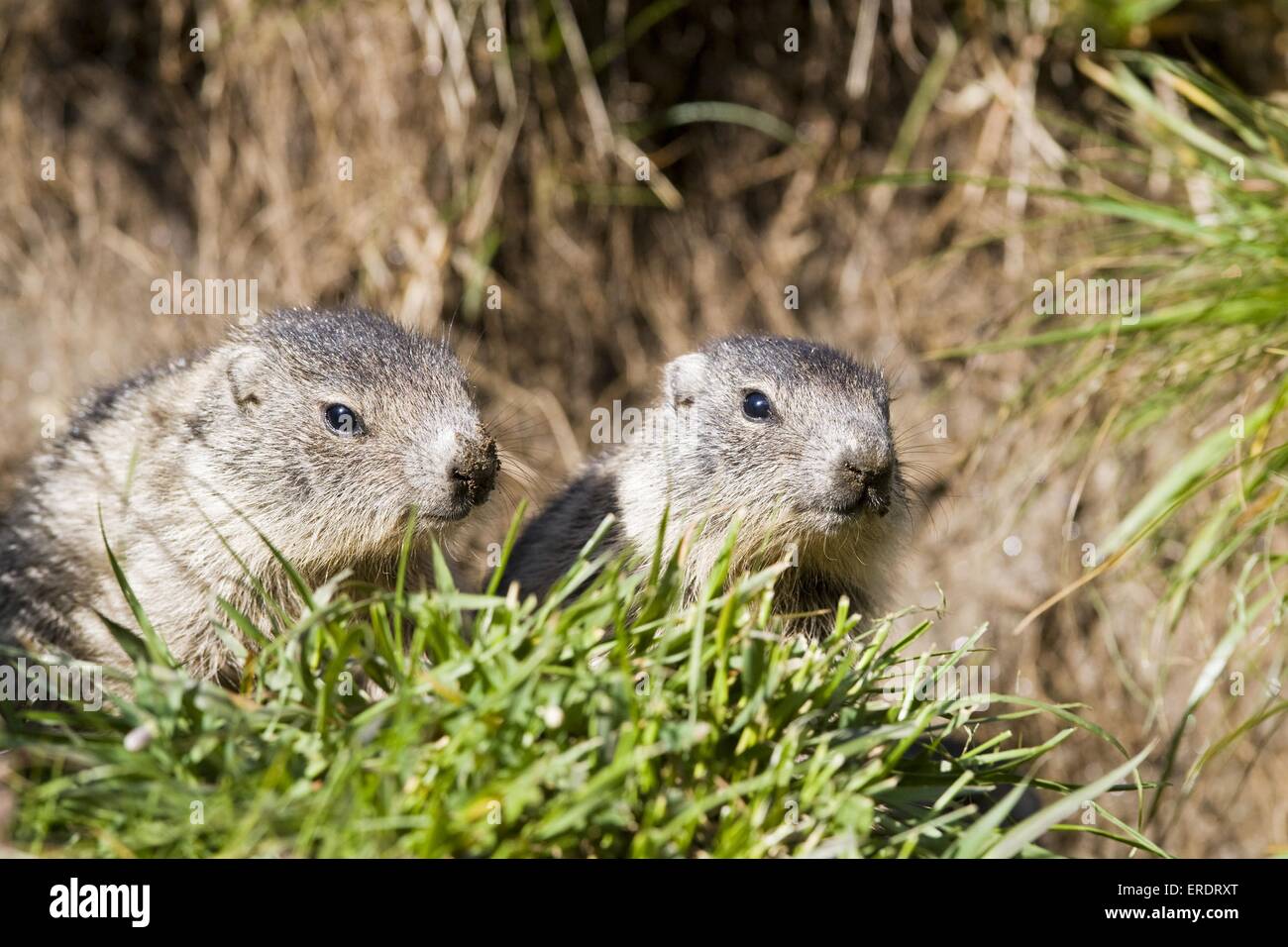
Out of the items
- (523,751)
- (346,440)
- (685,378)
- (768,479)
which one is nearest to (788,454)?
(768,479)

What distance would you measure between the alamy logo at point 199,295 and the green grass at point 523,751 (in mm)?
4888

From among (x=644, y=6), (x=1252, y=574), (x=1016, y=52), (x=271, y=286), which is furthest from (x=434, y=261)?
(x=1252, y=574)

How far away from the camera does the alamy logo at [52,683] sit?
13.3 ft

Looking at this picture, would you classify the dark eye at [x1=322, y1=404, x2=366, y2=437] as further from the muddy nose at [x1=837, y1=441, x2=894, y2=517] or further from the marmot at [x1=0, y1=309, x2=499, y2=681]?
the muddy nose at [x1=837, y1=441, x2=894, y2=517]

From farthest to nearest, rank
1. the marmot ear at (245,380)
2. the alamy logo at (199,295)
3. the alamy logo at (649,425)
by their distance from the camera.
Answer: the alamy logo at (199,295) < the alamy logo at (649,425) < the marmot ear at (245,380)

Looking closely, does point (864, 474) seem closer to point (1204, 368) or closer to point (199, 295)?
point (1204, 368)

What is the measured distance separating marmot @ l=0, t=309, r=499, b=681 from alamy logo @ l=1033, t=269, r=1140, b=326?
3.76m

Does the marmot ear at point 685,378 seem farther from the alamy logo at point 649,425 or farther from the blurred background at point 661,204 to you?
the blurred background at point 661,204

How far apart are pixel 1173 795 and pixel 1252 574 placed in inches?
94.6

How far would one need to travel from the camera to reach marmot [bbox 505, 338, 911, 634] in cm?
529

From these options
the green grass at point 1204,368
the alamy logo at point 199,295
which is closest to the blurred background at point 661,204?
the alamy logo at point 199,295

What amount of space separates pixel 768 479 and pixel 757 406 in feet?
1.38
